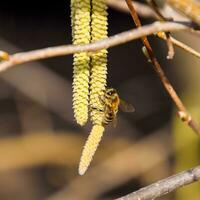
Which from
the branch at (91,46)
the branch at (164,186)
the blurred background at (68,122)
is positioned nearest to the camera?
the branch at (91,46)

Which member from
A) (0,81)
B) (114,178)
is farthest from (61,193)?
(0,81)

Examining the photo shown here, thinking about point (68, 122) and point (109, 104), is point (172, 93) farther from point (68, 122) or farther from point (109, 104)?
point (68, 122)

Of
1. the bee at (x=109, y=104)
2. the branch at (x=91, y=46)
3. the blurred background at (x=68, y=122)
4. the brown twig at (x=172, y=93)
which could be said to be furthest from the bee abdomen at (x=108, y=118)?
the blurred background at (x=68, y=122)

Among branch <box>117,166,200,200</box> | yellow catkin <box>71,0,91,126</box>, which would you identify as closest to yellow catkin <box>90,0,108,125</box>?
yellow catkin <box>71,0,91,126</box>

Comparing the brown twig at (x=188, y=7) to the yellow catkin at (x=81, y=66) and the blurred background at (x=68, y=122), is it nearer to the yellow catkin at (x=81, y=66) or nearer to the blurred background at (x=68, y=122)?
the yellow catkin at (x=81, y=66)

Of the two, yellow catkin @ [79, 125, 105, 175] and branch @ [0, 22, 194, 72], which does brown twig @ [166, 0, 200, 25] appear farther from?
yellow catkin @ [79, 125, 105, 175]

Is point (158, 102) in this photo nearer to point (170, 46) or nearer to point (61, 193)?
point (61, 193)
